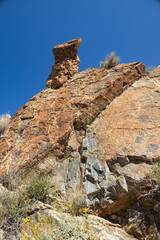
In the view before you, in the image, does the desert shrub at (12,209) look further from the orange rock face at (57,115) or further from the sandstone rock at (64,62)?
the sandstone rock at (64,62)

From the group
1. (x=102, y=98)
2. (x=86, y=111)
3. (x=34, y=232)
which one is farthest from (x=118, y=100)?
(x=34, y=232)

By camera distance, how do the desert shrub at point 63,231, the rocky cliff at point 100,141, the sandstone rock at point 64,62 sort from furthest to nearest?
the sandstone rock at point 64,62 < the rocky cliff at point 100,141 < the desert shrub at point 63,231

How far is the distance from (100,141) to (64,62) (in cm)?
583

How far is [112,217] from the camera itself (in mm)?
3361

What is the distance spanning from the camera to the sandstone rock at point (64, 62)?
7931 millimetres

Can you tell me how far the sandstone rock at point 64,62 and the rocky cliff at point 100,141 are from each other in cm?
34

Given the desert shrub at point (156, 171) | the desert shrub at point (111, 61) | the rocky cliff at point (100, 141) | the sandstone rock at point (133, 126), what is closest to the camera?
the desert shrub at point (156, 171)

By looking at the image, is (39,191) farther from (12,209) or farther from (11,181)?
(11,181)

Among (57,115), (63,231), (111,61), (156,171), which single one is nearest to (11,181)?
(63,231)

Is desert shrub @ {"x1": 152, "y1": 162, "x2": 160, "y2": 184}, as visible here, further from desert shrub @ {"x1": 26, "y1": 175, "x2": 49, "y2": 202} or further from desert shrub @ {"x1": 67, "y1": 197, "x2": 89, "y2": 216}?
desert shrub @ {"x1": 26, "y1": 175, "x2": 49, "y2": 202}

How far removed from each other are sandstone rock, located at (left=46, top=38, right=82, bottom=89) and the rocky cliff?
0.34 meters

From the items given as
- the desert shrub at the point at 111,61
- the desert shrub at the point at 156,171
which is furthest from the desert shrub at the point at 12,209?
the desert shrub at the point at 111,61

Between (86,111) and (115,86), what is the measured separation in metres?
1.64

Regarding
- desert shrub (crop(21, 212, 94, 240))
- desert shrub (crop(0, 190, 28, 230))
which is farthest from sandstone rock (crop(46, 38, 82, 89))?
desert shrub (crop(21, 212, 94, 240))
